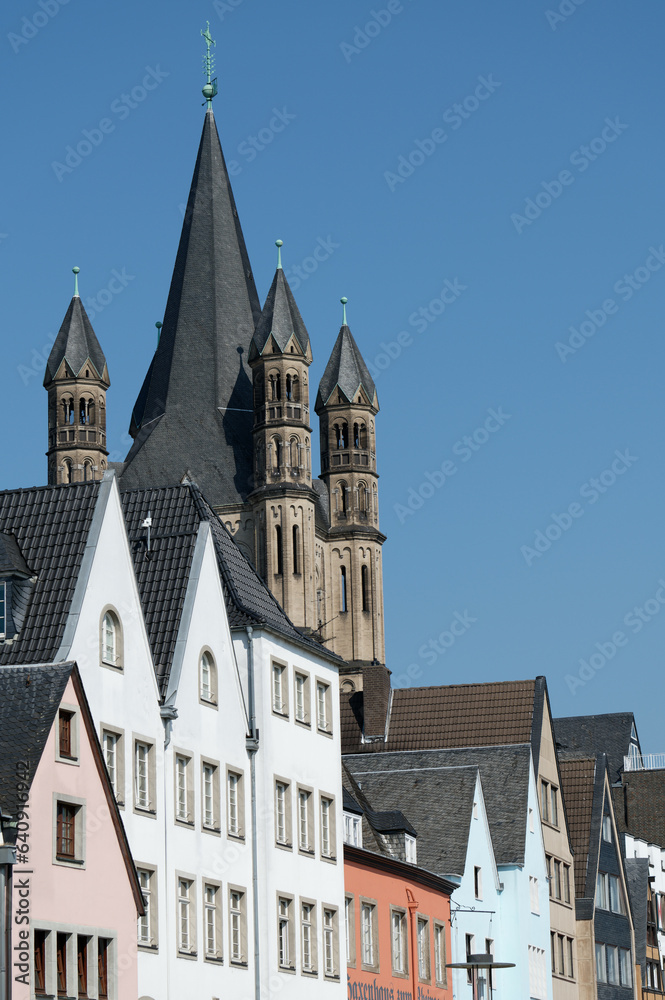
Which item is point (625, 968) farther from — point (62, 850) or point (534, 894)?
point (62, 850)

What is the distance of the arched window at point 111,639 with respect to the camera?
38781 mm

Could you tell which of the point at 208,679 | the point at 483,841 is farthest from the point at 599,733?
the point at 208,679

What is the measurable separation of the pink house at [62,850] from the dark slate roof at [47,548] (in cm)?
157

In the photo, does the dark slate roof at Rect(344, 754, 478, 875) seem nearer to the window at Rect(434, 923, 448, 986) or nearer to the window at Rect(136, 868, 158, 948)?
the window at Rect(434, 923, 448, 986)

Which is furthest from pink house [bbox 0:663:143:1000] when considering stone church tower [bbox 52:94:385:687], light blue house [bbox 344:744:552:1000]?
stone church tower [bbox 52:94:385:687]

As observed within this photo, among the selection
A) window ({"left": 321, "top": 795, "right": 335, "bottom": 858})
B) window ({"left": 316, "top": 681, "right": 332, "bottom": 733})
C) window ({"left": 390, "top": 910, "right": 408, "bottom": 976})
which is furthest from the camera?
window ({"left": 390, "top": 910, "right": 408, "bottom": 976})

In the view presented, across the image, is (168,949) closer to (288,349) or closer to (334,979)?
(334,979)

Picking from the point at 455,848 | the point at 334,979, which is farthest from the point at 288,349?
the point at 334,979

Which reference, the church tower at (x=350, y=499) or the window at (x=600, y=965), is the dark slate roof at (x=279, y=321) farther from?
A: the window at (x=600, y=965)

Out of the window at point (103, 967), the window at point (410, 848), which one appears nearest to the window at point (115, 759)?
the window at point (103, 967)

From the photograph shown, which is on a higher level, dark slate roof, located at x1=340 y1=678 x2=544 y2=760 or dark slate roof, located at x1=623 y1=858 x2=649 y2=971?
dark slate roof, located at x1=340 y1=678 x2=544 y2=760

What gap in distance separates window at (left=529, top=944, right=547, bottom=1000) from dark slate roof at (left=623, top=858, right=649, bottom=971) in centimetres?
1227

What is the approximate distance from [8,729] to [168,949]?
731 centimetres

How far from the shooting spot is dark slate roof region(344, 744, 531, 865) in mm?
60656
